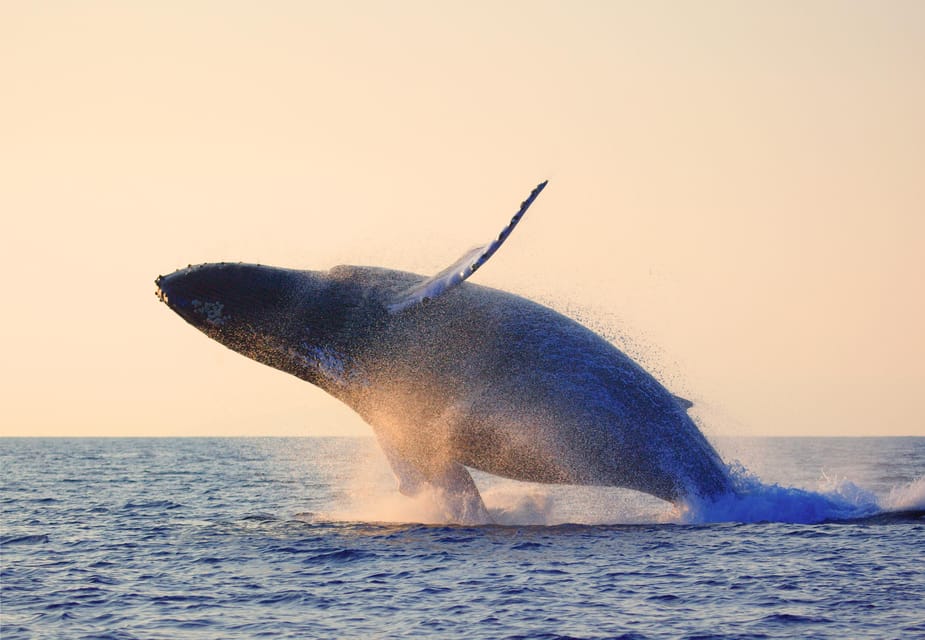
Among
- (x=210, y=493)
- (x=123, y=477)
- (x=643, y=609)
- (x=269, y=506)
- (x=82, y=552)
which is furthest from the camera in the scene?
(x=123, y=477)

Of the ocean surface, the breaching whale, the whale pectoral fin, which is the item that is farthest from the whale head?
the ocean surface

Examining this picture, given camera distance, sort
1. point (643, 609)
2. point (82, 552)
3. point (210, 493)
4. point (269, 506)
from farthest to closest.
→ 1. point (210, 493)
2. point (269, 506)
3. point (82, 552)
4. point (643, 609)

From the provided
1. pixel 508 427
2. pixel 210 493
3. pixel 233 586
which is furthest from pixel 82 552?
pixel 210 493

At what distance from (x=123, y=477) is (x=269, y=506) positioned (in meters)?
23.6

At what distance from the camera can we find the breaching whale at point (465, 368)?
1559 centimetres

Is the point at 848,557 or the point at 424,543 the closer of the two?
the point at 848,557

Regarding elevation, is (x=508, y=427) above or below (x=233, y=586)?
above

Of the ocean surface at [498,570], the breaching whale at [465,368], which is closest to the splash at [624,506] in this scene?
the ocean surface at [498,570]

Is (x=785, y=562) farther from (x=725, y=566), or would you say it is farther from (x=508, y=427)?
(x=508, y=427)

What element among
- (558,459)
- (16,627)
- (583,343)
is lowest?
(16,627)

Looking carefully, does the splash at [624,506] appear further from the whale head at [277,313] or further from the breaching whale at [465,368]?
the whale head at [277,313]

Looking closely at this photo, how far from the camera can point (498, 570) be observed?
14.4 metres

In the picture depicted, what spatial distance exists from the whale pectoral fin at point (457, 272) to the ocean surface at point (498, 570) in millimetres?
3618

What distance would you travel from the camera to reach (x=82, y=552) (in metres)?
18.4
